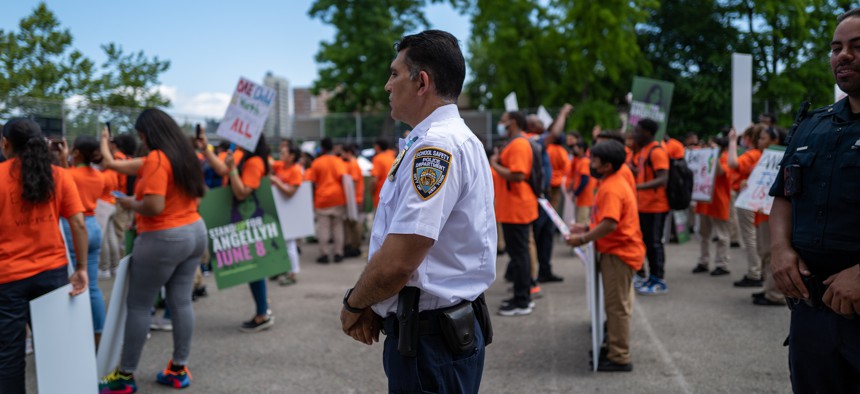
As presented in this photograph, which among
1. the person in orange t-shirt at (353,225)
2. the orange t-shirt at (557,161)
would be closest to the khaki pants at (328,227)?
the person in orange t-shirt at (353,225)

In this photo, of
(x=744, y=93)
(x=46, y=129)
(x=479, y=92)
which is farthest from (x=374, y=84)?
(x=744, y=93)

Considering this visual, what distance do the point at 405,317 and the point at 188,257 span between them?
9.49 ft

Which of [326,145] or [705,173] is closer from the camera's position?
[705,173]

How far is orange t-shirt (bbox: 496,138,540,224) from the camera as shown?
6.50m

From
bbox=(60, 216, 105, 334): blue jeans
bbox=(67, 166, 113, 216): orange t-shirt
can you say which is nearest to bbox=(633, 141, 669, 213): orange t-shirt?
bbox=(60, 216, 105, 334): blue jeans

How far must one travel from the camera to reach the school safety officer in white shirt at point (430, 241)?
206cm

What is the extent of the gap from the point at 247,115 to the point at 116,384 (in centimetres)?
254

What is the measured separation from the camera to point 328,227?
34.6 feet

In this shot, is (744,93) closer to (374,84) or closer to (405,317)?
(405,317)

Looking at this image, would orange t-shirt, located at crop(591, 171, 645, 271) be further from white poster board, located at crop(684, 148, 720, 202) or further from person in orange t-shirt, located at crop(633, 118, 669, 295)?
white poster board, located at crop(684, 148, 720, 202)

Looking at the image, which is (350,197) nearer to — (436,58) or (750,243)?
(750,243)

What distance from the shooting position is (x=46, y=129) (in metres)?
10.2

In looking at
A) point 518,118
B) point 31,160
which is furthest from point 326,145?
point 31,160

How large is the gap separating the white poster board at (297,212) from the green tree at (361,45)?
27298 millimetres
